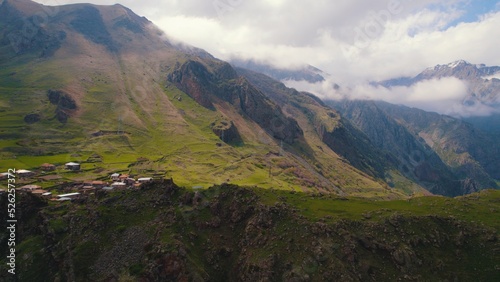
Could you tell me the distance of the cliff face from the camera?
7062 cm

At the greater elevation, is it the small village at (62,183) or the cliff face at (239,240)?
the cliff face at (239,240)

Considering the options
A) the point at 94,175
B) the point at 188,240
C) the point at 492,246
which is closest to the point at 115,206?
the point at 188,240

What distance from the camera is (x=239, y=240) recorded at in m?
82.1

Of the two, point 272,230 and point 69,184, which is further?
point 69,184

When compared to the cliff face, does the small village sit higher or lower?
lower

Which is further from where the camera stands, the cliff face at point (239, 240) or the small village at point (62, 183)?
the small village at point (62, 183)

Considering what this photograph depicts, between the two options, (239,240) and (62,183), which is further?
(62,183)

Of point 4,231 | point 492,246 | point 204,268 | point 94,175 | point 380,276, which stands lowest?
point 94,175

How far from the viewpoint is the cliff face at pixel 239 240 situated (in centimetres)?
7062

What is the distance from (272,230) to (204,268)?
17.6 m

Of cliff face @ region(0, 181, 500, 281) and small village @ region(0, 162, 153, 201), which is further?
small village @ region(0, 162, 153, 201)

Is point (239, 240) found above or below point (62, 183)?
above

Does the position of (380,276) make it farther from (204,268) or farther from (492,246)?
(204,268)

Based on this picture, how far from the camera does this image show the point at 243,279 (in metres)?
72.8
